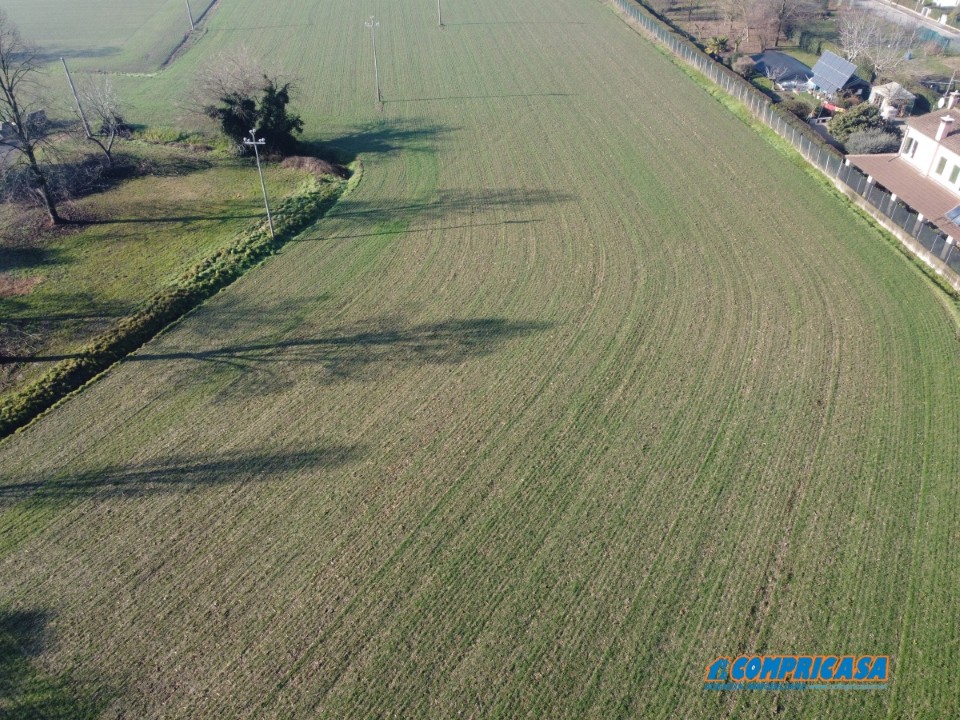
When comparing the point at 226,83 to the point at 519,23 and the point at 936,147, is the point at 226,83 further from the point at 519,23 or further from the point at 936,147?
the point at 936,147

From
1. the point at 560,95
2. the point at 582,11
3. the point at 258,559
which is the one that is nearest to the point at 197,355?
the point at 258,559

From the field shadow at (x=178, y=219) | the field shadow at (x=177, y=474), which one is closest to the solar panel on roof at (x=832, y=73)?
the field shadow at (x=178, y=219)

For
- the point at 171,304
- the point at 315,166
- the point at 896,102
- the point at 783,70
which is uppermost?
the point at 783,70

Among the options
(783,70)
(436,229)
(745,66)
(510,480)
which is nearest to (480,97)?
(436,229)

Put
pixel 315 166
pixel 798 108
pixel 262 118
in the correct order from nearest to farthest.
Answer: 1. pixel 315 166
2. pixel 262 118
3. pixel 798 108

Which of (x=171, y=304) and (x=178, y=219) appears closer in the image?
(x=171, y=304)

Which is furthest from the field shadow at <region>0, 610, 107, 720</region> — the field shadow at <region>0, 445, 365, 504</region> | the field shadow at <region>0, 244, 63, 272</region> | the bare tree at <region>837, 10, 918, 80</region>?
the bare tree at <region>837, 10, 918, 80</region>

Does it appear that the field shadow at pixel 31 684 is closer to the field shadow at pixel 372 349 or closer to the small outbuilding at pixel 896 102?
the field shadow at pixel 372 349

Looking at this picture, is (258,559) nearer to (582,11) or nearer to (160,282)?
(160,282)
